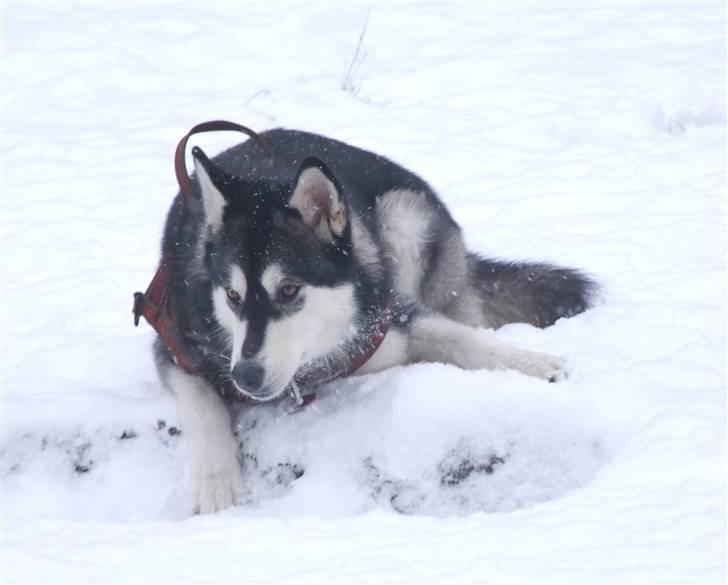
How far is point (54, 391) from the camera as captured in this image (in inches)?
153

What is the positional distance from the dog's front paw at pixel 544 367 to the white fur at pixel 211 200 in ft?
3.99

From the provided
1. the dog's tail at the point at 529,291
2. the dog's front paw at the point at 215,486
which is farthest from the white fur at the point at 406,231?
the dog's front paw at the point at 215,486

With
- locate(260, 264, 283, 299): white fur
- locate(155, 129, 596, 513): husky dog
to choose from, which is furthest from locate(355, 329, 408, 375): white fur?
locate(260, 264, 283, 299): white fur

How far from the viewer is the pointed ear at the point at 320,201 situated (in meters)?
3.26

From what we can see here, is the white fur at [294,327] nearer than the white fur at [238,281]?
Yes

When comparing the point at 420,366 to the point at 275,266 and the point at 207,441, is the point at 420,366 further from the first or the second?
the point at 207,441

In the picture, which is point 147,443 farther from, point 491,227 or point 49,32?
point 49,32

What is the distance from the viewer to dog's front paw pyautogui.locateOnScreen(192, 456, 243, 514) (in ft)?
10.8

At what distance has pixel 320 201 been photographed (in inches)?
133

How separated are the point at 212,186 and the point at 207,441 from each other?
0.88 meters

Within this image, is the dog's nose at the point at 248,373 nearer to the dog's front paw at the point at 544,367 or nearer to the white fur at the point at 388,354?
the white fur at the point at 388,354

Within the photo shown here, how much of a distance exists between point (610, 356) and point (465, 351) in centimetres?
55

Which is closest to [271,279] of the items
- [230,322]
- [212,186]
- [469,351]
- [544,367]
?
[230,322]

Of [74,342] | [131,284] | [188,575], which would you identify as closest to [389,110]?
[131,284]
